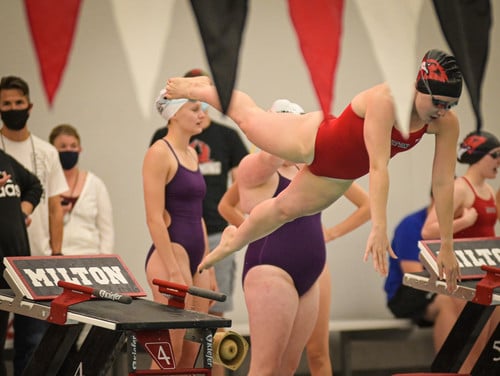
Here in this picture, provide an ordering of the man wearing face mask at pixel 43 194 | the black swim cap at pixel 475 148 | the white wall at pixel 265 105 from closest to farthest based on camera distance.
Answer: the man wearing face mask at pixel 43 194
the black swim cap at pixel 475 148
the white wall at pixel 265 105

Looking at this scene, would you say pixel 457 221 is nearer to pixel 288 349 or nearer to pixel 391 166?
pixel 288 349

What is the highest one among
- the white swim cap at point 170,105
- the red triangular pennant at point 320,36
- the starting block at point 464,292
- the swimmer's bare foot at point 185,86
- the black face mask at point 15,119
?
the red triangular pennant at point 320,36

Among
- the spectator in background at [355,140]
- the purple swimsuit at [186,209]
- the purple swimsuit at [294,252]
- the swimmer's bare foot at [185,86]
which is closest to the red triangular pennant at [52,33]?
the spectator in background at [355,140]

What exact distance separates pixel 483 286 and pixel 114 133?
3.28 meters

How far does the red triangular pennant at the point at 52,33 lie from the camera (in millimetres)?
1802

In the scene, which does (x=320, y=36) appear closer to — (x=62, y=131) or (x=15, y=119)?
(x=15, y=119)

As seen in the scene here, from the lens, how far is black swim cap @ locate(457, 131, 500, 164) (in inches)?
215

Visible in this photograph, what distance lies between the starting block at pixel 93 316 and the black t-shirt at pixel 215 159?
176 cm

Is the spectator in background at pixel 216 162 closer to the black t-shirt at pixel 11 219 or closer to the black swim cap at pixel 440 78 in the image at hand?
the black t-shirt at pixel 11 219

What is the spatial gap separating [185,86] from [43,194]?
90.2 inches

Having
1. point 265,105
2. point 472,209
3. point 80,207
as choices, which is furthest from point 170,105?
point 265,105

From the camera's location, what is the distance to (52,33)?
185 cm

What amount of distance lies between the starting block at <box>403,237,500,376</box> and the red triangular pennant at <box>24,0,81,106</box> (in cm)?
270

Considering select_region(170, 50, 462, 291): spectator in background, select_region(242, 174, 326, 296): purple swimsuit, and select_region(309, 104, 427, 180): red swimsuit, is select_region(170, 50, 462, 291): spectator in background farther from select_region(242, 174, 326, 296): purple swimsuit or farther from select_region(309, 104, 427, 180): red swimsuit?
select_region(242, 174, 326, 296): purple swimsuit
